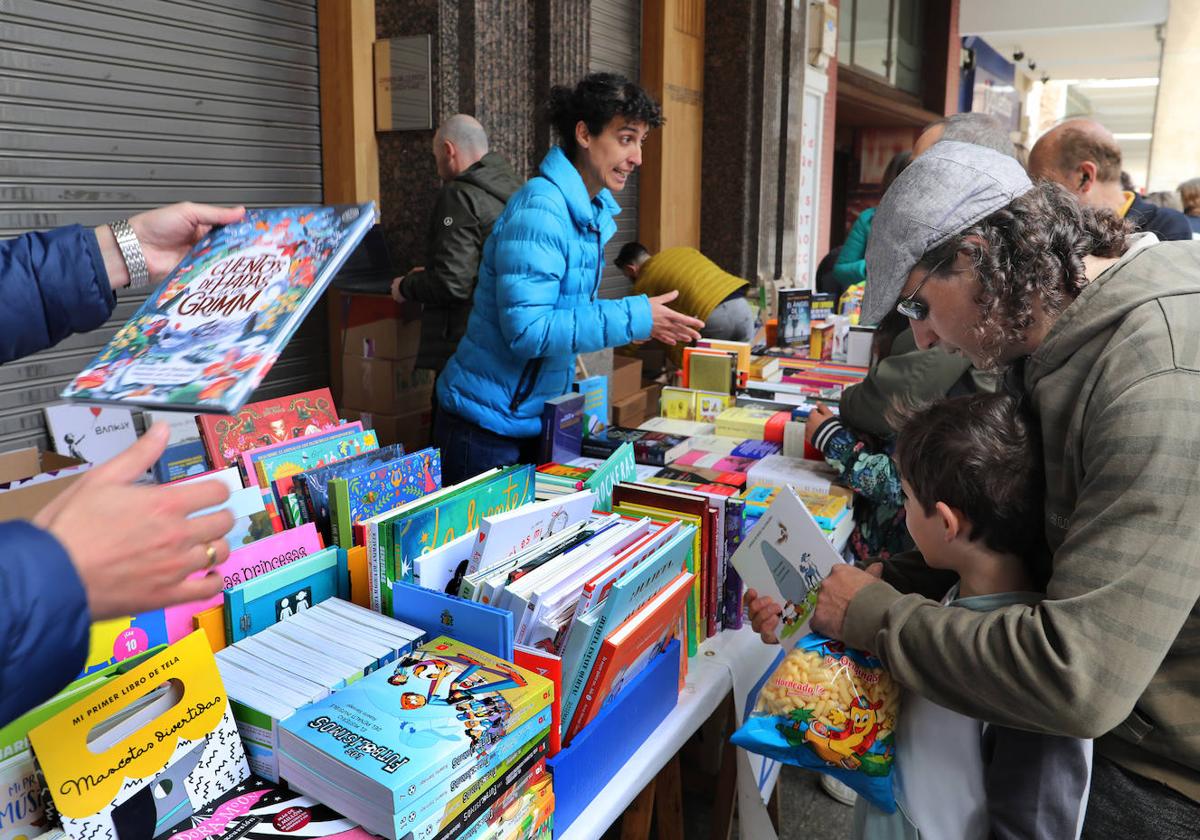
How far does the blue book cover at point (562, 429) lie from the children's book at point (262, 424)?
60 centimetres

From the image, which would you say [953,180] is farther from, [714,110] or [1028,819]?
[714,110]

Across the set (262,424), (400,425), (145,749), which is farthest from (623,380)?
(145,749)

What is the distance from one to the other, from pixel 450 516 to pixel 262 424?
59cm

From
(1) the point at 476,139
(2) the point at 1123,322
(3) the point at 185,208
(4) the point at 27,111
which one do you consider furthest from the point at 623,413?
(2) the point at 1123,322

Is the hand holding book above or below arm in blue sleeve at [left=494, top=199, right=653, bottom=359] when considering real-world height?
below

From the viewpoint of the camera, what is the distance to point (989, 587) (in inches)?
52.4

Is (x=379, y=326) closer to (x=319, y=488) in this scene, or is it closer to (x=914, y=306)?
(x=319, y=488)

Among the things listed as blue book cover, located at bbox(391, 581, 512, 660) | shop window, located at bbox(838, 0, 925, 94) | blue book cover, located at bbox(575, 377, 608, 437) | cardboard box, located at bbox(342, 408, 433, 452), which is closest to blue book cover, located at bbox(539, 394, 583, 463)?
blue book cover, located at bbox(575, 377, 608, 437)

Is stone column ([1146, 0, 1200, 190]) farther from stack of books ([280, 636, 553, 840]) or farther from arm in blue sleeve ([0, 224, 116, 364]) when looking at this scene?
arm in blue sleeve ([0, 224, 116, 364])

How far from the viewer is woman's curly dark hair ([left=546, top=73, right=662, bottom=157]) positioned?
8.48 ft

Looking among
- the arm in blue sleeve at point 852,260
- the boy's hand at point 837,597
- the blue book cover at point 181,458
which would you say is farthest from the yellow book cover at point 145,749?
the arm in blue sleeve at point 852,260

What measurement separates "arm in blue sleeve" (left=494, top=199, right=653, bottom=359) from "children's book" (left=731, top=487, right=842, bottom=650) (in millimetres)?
1072

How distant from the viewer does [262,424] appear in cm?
186

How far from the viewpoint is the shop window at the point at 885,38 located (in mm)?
9664
